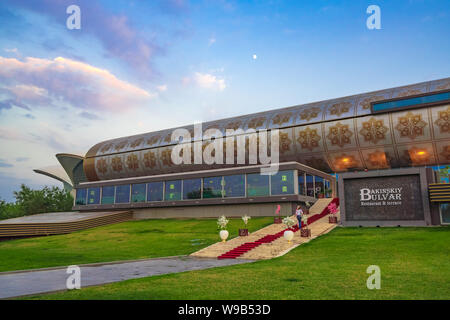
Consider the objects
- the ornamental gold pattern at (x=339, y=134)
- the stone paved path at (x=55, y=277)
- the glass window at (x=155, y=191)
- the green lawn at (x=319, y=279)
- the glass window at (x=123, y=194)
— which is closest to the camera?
the green lawn at (x=319, y=279)

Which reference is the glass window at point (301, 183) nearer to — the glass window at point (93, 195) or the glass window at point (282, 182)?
the glass window at point (282, 182)

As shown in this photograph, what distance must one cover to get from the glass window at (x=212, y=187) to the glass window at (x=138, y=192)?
11176mm

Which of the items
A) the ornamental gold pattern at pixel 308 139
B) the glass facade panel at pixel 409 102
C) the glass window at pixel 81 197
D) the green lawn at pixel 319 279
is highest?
the glass facade panel at pixel 409 102

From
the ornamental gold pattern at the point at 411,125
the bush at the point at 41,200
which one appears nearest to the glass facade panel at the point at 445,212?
the ornamental gold pattern at the point at 411,125

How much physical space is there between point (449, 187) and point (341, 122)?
2525 cm

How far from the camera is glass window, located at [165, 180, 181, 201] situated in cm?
4794

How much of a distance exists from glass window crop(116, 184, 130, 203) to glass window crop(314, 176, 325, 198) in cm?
2709

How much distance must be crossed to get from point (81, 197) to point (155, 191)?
17086 millimetres

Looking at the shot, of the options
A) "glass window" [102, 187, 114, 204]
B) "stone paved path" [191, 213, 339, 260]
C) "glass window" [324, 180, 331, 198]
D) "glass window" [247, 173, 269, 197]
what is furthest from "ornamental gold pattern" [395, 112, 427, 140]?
"glass window" [102, 187, 114, 204]

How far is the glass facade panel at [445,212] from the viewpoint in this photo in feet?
91.6

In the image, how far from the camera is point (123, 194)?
54.1 meters

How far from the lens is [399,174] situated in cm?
2892
